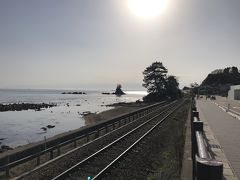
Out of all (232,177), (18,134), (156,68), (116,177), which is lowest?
(18,134)

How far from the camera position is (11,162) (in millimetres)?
10922

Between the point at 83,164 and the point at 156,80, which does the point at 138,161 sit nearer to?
the point at 83,164

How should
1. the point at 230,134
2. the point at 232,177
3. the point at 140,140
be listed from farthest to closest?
the point at 140,140
the point at 230,134
the point at 232,177

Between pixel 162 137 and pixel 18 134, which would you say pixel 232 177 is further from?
pixel 18 134

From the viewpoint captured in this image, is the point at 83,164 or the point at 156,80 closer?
the point at 83,164

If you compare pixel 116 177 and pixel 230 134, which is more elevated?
pixel 230 134

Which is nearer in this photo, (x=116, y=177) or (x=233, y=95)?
(x=116, y=177)

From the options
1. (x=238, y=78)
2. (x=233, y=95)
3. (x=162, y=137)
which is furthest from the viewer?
(x=238, y=78)

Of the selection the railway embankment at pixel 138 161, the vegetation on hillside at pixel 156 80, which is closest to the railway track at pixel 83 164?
the railway embankment at pixel 138 161

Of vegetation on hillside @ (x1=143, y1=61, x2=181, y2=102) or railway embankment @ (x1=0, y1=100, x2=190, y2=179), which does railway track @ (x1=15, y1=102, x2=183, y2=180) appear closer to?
railway embankment @ (x1=0, y1=100, x2=190, y2=179)

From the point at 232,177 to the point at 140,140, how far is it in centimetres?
1025

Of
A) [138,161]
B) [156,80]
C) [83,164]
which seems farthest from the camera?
[156,80]

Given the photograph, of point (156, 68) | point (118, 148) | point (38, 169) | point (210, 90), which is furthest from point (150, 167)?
point (210, 90)

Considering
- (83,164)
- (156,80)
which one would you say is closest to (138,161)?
(83,164)
